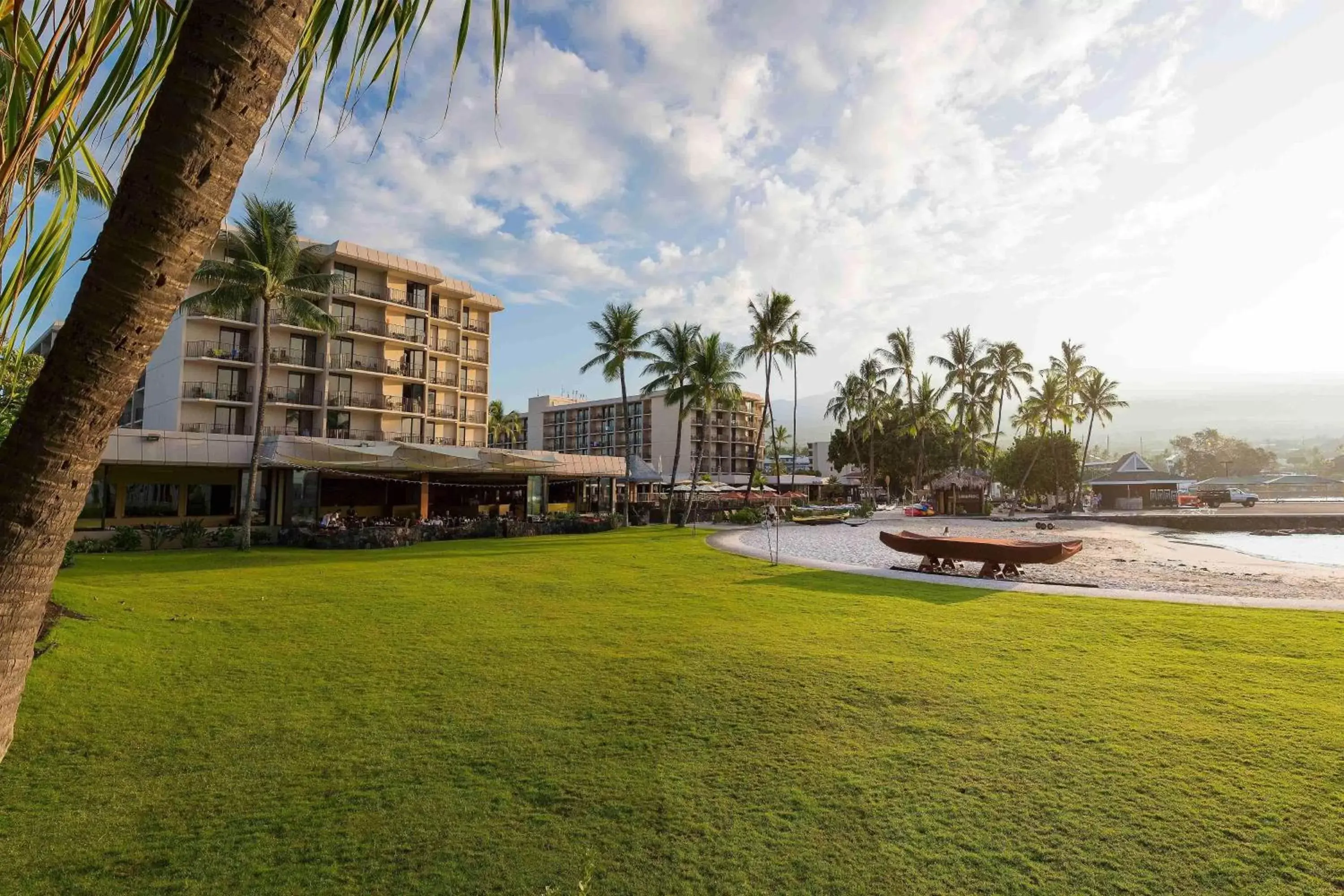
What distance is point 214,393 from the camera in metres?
32.3

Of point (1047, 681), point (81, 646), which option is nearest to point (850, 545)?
point (1047, 681)

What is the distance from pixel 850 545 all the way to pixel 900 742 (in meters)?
18.9

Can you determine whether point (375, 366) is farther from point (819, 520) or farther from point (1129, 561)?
point (1129, 561)

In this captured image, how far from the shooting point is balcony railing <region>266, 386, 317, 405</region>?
34.5 meters

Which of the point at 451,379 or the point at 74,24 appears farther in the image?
the point at 451,379

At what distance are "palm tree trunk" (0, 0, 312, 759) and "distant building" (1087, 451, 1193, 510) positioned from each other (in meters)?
63.0

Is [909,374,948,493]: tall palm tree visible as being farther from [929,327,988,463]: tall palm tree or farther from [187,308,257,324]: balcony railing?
[187,308,257,324]: balcony railing

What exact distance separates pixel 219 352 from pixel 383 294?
916cm

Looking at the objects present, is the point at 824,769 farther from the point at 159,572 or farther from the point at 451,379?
the point at 451,379

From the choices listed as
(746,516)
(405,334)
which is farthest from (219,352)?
(746,516)

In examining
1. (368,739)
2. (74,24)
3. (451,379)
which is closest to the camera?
(74,24)

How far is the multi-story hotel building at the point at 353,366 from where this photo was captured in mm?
32219

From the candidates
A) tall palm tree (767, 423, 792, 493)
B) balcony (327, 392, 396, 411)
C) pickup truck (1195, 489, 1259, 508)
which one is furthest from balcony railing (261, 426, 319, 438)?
pickup truck (1195, 489, 1259, 508)

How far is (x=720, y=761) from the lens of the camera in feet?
14.2
